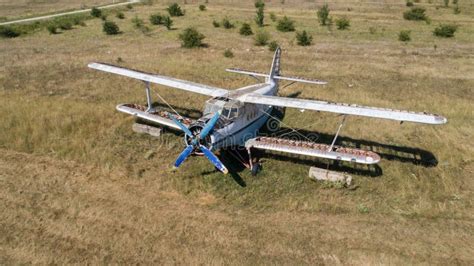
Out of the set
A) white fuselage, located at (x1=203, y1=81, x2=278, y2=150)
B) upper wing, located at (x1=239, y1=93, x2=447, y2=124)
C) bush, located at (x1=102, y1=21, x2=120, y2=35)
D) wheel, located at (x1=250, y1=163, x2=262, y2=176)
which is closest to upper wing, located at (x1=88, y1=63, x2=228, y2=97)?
white fuselage, located at (x1=203, y1=81, x2=278, y2=150)

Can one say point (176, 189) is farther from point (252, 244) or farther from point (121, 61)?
point (121, 61)

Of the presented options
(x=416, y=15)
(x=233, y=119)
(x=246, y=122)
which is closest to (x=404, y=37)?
(x=416, y=15)

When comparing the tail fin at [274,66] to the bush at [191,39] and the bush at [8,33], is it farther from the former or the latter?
the bush at [8,33]

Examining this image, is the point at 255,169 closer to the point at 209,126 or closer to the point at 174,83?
the point at 209,126

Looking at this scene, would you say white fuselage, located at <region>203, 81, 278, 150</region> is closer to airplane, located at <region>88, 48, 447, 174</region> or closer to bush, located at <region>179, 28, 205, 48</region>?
airplane, located at <region>88, 48, 447, 174</region>

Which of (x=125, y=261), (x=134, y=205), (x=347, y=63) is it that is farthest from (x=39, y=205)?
(x=347, y=63)

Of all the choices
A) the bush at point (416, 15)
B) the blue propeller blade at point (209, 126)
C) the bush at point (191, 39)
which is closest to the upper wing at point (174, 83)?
the blue propeller blade at point (209, 126)

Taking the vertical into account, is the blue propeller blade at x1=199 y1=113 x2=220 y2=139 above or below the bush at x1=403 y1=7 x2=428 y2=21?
below
